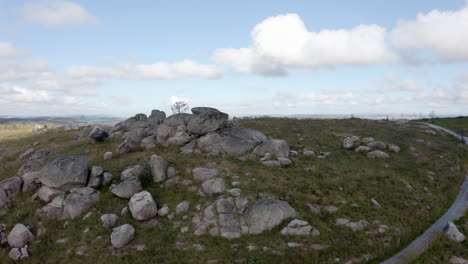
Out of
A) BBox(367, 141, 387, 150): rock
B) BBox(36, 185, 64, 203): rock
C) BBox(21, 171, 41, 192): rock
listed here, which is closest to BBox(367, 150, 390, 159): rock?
BBox(367, 141, 387, 150): rock

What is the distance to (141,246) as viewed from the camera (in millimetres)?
23531

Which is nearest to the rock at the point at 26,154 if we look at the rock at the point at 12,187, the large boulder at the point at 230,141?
the rock at the point at 12,187

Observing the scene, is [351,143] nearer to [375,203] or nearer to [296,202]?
[375,203]

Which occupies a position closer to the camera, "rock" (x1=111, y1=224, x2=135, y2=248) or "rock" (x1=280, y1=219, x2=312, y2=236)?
"rock" (x1=111, y1=224, x2=135, y2=248)

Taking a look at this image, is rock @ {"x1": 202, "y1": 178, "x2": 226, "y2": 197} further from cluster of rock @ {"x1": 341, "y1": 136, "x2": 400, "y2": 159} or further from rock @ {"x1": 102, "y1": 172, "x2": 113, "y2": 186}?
cluster of rock @ {"x1": 341, "y1": 136, "x2": 400, "y2": 159}

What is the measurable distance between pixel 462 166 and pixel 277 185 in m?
37.7

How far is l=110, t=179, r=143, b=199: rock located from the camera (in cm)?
2991

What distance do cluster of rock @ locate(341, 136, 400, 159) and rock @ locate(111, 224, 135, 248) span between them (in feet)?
134

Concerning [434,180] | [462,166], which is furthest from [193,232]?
[462,166]

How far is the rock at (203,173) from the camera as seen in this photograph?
32.8 metres

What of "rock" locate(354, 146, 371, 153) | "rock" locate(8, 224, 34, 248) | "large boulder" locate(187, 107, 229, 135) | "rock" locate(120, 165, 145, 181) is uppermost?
"large boulder" locate(187, 107, 229, 135)

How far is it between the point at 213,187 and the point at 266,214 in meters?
7.36

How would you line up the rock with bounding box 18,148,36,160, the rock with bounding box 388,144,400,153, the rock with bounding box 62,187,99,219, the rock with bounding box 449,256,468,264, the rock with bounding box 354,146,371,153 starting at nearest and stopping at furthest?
the rock with bounding box 449,256,468,264 → the rock with bounding box 62,187,99,219 → the rock with bounding box 354,146,371,153 → the rock with bounding box 388,144,400,153 → the rock with bounding box 18,148,36,160

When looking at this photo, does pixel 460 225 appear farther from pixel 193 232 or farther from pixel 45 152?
pixel 45 152
